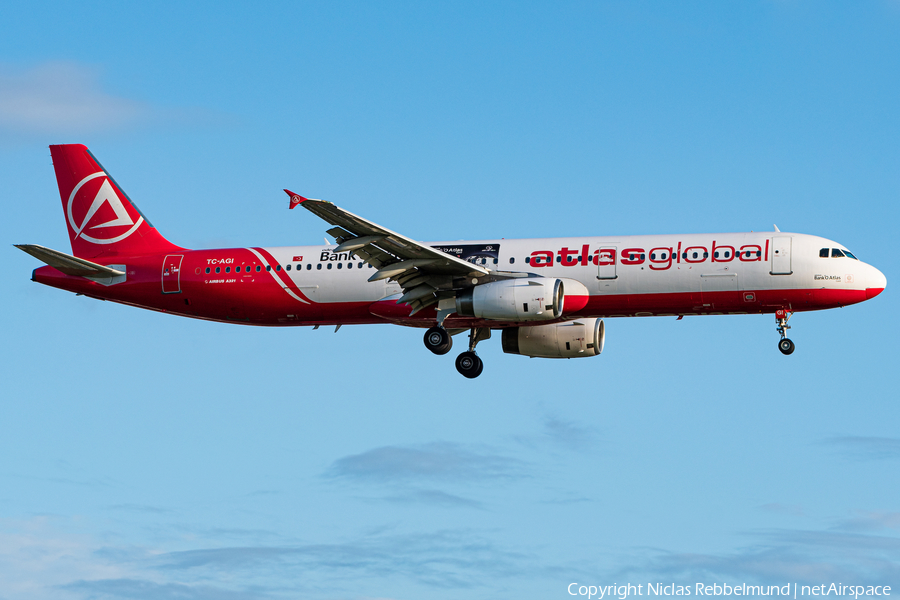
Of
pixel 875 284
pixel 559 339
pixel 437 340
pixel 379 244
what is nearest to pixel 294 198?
pixel 379 244

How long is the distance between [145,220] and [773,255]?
27276 millimetres

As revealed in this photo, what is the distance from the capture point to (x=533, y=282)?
45.0 meters

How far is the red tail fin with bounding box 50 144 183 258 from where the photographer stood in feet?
174

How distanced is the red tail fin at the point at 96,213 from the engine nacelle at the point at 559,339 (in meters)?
15.6

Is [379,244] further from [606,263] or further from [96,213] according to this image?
[96,213]

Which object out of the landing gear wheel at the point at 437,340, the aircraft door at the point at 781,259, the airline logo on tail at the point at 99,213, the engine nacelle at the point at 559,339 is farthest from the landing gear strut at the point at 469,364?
the airline logo on tail at the point at 99,213

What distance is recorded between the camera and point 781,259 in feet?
148

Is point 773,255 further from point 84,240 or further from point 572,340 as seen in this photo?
point 84,240

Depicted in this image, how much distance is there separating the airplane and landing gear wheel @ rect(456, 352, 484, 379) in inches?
2.0

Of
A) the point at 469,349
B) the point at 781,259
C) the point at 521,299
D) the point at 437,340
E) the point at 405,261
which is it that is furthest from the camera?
the point at 469,349

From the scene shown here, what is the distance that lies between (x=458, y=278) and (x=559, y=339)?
6.58m

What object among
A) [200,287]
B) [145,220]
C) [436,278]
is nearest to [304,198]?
[436,278]

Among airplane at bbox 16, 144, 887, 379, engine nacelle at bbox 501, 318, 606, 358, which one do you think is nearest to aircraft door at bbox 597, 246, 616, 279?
airplane at bbox 16, 144, 887, 379

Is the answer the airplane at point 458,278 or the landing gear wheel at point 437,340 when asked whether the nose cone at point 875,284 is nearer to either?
the airplane at point 458,278
